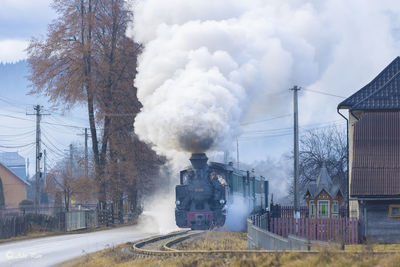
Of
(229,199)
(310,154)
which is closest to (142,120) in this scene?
(229,199)

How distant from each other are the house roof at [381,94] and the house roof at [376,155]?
0.39m

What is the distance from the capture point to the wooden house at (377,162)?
2714 cm

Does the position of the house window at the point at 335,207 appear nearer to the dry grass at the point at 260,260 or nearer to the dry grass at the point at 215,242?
the dry grass at the point at 215,242

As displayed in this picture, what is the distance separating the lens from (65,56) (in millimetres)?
44469

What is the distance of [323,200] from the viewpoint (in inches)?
1604

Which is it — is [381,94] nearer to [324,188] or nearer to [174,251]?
[324,188]

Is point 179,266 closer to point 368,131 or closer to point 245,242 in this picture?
point 245,242

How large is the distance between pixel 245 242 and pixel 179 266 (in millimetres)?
6468

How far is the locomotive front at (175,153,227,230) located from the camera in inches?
1056

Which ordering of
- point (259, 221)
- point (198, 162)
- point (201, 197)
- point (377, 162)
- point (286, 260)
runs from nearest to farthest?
point (286, 260)
point (259, 221)
point (201, 197)
point (198, 162)
point (377, 162)

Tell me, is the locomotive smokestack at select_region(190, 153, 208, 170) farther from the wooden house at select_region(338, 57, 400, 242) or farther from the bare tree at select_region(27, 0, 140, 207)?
the bare tree at select_region(27, 0, 140, 207)

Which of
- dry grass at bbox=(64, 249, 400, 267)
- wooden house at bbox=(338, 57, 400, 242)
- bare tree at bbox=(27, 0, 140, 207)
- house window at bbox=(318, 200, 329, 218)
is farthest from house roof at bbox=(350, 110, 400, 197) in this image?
bare tree at bbox=(27, 0, 140, 207)

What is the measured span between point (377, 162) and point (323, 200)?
13.1 m

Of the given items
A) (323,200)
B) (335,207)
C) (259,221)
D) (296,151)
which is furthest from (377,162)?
(335,207)
